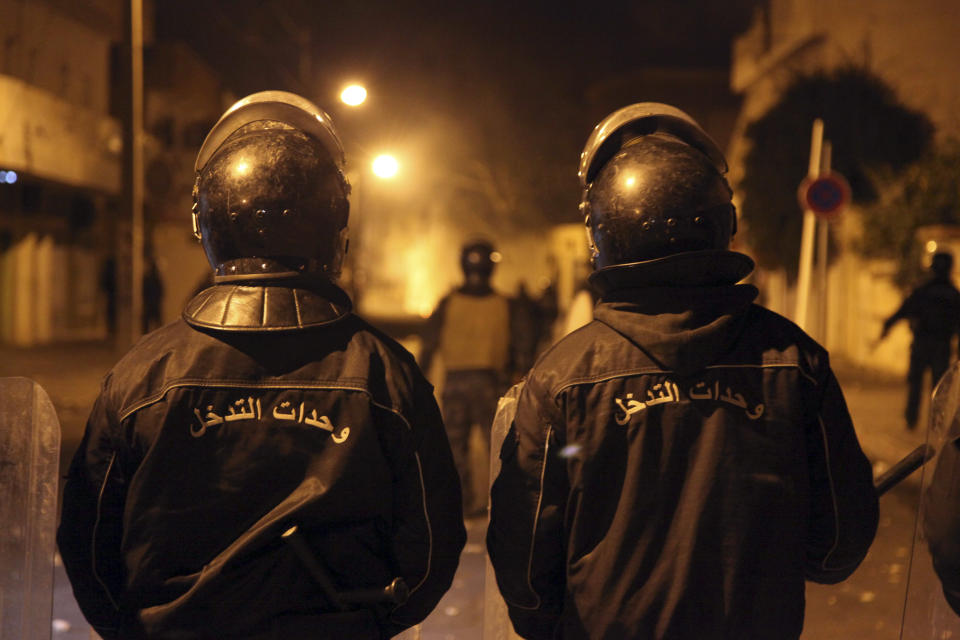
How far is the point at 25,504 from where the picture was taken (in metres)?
2.48

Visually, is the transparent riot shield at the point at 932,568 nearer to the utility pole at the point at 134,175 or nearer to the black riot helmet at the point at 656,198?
the black riot helmet at the point at 656,198

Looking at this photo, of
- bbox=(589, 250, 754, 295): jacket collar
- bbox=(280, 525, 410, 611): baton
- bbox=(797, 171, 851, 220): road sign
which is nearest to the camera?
bbox=(280, 525, 410, 611): baton

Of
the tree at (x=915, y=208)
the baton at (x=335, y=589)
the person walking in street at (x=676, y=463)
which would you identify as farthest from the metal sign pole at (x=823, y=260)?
the baton at (x=335, y=589)

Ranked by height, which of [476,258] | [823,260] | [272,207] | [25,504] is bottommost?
[25,504]

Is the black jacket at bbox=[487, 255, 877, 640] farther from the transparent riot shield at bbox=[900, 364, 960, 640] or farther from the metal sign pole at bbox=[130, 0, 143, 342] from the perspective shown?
the metal sign pole at bbox=[130, 0, 143, 342]

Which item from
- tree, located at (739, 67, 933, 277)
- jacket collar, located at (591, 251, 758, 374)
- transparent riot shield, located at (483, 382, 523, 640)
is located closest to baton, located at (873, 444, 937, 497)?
jacket collar, located at (591, 251, 758, 374)

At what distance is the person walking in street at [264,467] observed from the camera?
7.14 feet

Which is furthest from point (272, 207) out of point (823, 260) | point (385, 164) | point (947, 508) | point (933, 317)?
point (385, 164)

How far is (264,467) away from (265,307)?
351 millimetres

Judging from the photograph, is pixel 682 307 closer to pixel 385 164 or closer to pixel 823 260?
pixel 823 260

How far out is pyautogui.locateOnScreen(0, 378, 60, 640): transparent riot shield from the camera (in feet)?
8.11

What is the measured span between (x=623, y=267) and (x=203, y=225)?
1.01 metres

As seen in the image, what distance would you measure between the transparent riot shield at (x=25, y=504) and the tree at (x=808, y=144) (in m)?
19.1

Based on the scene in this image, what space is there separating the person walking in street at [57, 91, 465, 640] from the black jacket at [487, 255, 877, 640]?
26 cm
